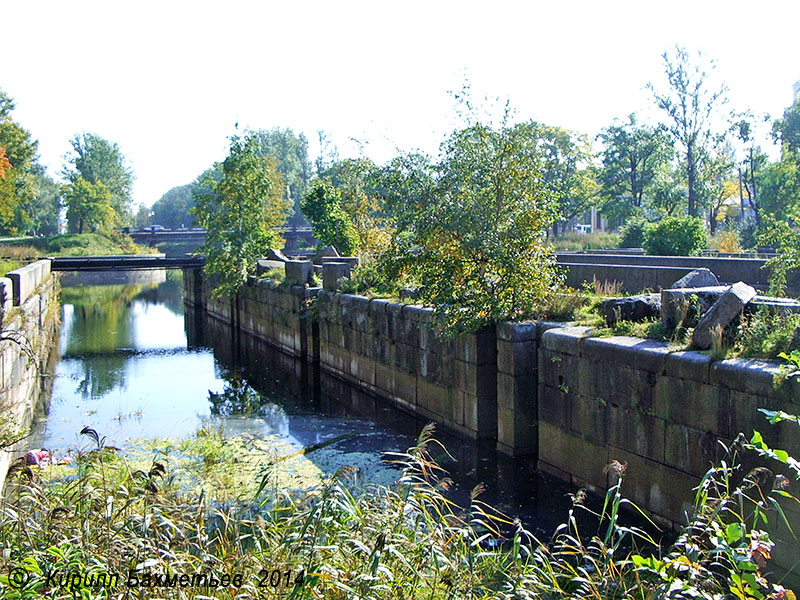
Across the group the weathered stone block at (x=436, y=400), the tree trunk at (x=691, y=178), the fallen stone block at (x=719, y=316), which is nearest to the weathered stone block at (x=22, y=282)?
the weathered stone block at (x=436, y=400)

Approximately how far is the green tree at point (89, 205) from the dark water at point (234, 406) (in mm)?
34880

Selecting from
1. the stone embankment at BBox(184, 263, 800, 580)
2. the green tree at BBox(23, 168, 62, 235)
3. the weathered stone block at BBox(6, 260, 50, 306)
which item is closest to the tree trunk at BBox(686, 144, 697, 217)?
the stone embankment at BBox(184, 263, 800, 580)

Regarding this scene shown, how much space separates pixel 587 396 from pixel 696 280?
2064 mm

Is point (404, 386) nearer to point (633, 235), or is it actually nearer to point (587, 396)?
point (587, 396)

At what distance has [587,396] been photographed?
8961mm

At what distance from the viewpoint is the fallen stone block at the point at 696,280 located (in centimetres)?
934

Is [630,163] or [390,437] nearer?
[390,437]

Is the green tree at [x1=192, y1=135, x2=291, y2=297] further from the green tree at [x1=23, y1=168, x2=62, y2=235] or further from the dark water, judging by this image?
the green tree at [x1=23, y1=168, x2=62, y2=235]

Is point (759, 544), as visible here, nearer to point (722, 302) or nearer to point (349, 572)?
point (349, 572)

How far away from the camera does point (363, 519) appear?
5.36 m

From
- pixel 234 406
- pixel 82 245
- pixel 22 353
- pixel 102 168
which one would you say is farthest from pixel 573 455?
pixel 102 168

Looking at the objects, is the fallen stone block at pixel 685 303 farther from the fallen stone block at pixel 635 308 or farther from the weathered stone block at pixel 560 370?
the weathered stone block at pixel 560 370

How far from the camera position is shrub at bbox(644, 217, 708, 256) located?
21.2 m

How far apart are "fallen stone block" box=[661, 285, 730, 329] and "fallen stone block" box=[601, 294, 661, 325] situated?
1.97ft
